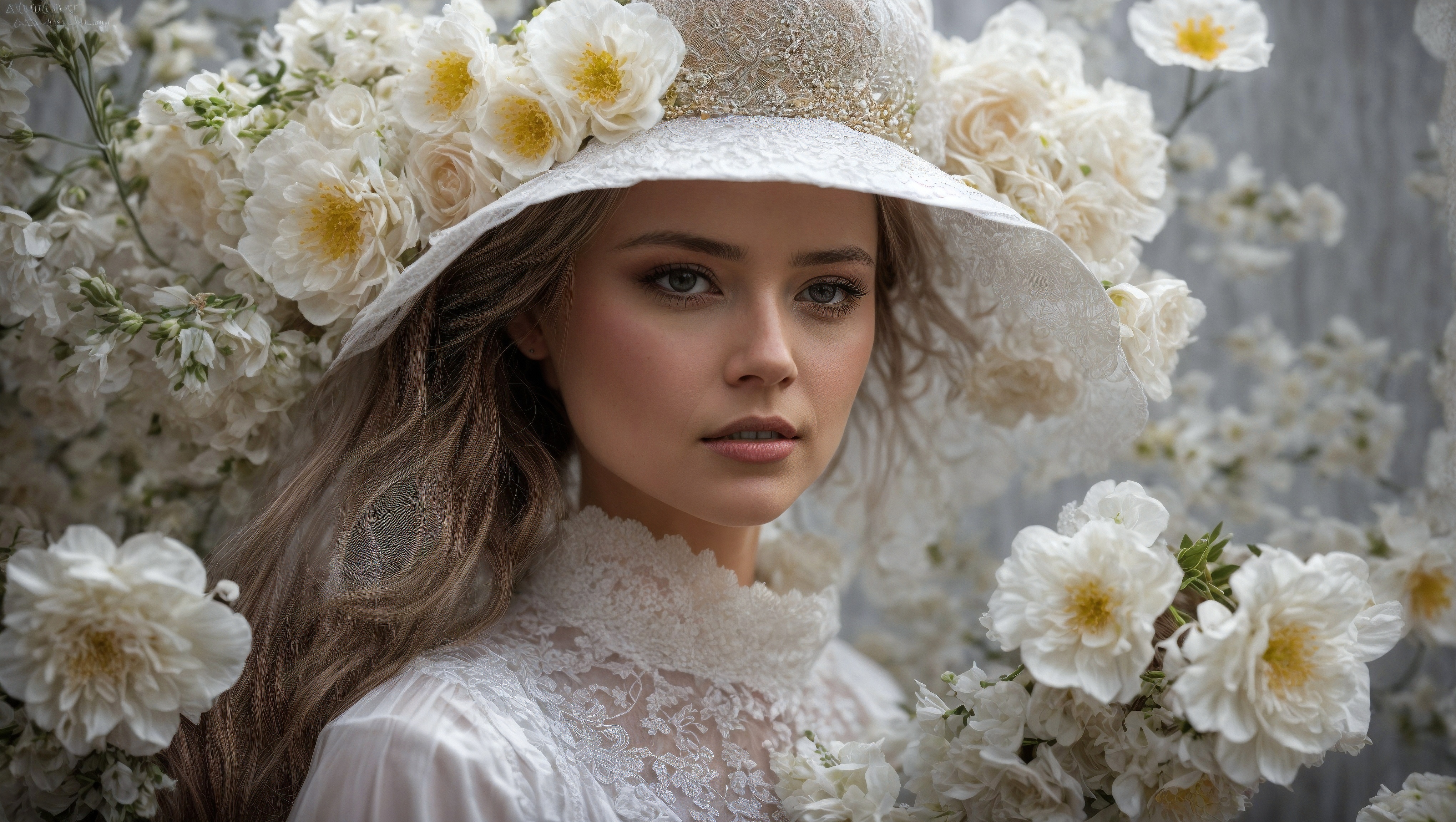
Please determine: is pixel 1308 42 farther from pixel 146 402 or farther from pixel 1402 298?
pixel 146 402

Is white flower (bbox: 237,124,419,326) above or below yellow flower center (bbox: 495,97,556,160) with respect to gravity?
below

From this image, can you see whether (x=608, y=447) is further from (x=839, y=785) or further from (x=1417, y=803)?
(x=1417, y=803)

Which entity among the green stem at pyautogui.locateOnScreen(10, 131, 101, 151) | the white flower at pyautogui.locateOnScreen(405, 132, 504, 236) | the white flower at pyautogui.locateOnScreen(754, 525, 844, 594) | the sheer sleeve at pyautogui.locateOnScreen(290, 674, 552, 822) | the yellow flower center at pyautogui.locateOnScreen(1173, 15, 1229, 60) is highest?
the yellow flower center at pyautogui.locateOnScreen(1173, 15, 1229, 60)

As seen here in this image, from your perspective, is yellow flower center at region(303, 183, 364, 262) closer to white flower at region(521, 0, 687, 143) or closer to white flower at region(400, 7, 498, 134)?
white flower at region(400, 7, 498, 134)

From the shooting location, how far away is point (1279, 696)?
91 centimetres

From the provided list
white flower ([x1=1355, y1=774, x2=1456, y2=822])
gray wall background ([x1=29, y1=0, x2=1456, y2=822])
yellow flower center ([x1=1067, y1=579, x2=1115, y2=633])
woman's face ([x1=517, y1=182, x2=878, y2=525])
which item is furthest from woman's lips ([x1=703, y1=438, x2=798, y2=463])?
gray wall background ([x1=29, y1=0, x2=1456, y2=822])

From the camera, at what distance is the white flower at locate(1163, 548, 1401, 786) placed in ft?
2.91

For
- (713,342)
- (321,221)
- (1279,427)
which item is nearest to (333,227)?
(321,221)

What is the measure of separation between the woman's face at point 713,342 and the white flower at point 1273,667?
1.65 ft

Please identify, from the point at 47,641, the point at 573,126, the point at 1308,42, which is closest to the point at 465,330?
the point at 573,126

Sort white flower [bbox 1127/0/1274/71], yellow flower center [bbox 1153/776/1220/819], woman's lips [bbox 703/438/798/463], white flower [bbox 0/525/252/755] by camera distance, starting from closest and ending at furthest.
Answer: white flower [bbox 0/525/252/755] → yellow flower center [bbox 1153/776/1220/819] → woman's lips [bbox 703/438/798/463] → white flower [bbox 1127/0/1274/71]

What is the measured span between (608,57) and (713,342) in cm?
34

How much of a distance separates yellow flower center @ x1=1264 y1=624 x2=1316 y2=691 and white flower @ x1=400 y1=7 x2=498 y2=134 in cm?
102

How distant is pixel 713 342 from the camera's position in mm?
1178
